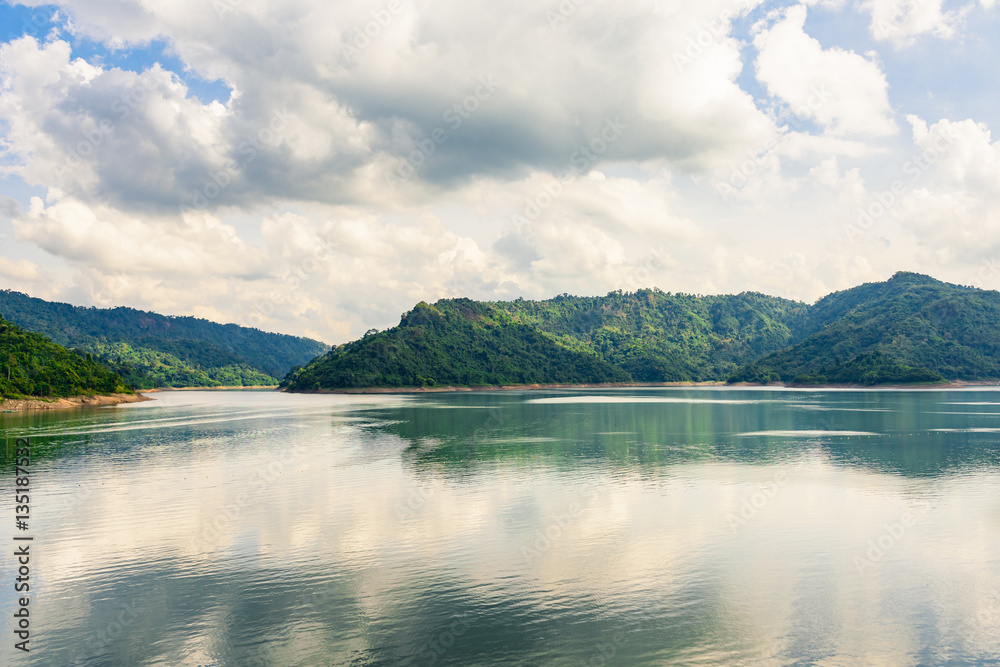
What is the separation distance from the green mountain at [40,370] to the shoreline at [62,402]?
125 cm

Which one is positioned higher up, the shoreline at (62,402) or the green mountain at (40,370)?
the green mountain at (40,370)

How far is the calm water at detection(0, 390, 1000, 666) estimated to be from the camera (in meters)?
17.0

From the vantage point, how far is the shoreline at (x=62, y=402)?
11200cm

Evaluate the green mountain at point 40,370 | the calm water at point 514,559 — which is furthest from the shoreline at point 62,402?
the calm water at point 514,559

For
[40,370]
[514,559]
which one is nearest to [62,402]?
[40,370]

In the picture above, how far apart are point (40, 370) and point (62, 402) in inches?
314

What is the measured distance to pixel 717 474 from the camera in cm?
4412

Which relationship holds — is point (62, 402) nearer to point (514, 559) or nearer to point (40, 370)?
point (40, 370)

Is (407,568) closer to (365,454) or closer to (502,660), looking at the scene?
(502,660)

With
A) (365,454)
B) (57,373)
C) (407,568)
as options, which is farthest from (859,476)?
(57,373)

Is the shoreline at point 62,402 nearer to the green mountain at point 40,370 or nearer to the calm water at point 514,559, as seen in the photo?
the green mountain at point 40,370

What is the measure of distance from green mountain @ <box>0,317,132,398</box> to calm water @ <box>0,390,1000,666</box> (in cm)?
8310

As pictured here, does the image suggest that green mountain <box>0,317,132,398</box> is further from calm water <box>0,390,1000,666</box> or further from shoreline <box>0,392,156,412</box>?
calm water <box>0,390,1000,666</box>

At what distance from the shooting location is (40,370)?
409 ft
